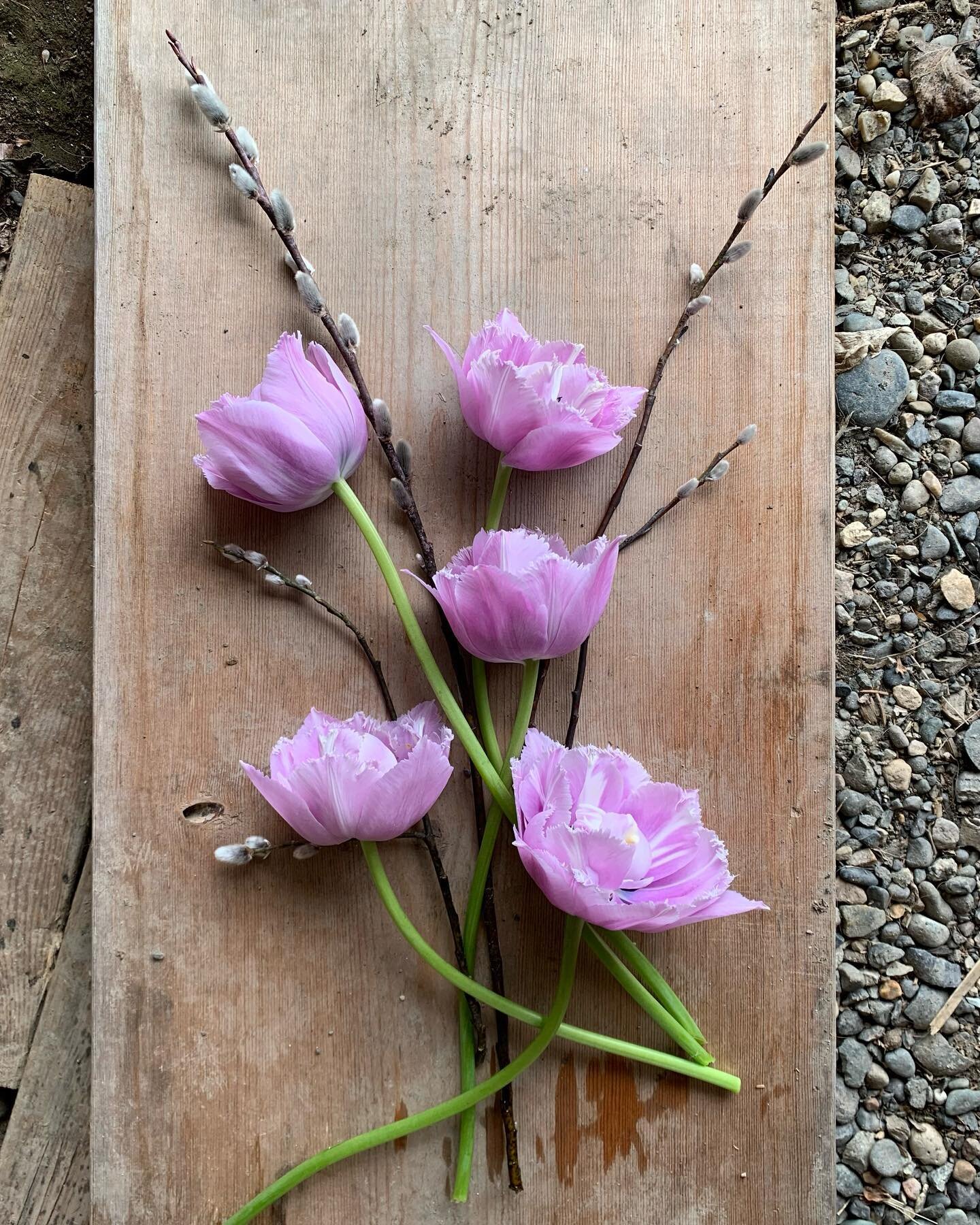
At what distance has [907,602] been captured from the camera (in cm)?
71

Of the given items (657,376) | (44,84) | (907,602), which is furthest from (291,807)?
(44,84)

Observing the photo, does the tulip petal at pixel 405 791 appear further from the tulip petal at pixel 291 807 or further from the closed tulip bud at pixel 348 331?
the closed tulip bud at pixel 348 331

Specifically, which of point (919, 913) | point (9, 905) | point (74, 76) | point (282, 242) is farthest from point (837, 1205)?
point (74, 76)

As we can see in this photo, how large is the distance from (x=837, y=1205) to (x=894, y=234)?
0.79m

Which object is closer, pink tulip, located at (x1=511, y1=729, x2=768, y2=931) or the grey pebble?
pink tulip, located at (x1=511, y1=729, x2=768, y2=931)

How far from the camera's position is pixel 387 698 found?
2.01 ft

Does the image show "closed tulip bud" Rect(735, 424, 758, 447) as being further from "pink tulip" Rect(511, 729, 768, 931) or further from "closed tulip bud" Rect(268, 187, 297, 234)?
"closed tulip bud" Rect(268, 187, 297, 234)

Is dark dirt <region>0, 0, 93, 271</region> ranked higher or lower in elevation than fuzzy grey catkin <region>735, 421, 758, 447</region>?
higher

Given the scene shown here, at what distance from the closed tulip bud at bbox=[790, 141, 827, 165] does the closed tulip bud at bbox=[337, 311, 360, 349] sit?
331mm

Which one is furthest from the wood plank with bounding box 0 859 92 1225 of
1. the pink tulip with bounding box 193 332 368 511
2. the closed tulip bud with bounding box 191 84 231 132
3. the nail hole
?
the closed tulip bud with bounding box 191 84 231 132

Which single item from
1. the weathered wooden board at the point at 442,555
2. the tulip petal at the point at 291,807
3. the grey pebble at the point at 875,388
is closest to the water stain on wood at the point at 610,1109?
the weathered wooden board at the point at 442,555

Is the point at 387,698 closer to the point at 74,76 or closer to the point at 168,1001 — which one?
the point at 168,1001

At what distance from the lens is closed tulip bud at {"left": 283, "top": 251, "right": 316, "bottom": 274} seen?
0.62 meters

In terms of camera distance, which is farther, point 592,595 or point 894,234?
point 894,234
